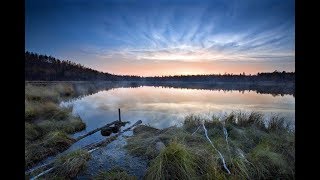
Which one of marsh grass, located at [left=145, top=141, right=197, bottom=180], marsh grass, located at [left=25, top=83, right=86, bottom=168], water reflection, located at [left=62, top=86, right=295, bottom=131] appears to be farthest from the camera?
water reflection, located at [left=62, top=86, right=295, bottom=131]

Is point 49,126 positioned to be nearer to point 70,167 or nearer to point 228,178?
point 70,167

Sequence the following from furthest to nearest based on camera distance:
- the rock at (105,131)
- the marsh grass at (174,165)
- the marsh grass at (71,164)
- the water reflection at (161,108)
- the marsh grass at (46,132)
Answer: the water reflection at (161,108)
the rock at (105,131)
the marsh grass at (46,132)
the marsh grass at (71,164)
the marsh grass at (174,165)

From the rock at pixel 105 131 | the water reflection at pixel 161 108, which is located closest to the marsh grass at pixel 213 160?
the rock at pixel 105 131

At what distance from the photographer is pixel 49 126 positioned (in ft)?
41.3

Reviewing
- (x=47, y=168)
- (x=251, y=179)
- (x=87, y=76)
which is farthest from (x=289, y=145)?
(x=87, y=76)

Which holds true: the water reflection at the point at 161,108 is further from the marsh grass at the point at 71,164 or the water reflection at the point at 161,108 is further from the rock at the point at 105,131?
the marsh grass at the point at 71,164

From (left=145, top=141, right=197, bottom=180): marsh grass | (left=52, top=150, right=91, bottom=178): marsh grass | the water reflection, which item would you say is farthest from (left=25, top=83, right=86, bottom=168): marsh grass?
(left=145, top=141, right=197, bottom=180): marsh grass

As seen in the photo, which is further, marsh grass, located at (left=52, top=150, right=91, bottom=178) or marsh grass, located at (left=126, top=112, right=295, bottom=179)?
marsh grass, located at (left=52, top=150, right=91, bottom=178)

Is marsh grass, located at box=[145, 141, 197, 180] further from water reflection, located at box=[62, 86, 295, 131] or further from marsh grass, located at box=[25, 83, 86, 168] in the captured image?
water reflection, located at box=[62, 86, 295, 131]

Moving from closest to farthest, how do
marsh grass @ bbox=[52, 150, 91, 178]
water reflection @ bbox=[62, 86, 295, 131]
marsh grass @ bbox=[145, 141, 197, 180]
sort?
marsh grass @ bbox=[145, 141, 197, 180] → marsh grass @ bbox=[52, 150, 91, 178] → water reflection @ bbox=[62, 86, 295, 131]

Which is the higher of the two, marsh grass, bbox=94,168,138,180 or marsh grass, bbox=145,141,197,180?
marsh grass, bbox=145,141,197,180

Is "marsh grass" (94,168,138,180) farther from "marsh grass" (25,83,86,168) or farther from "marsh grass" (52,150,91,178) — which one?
"marsh grass" (25,83,86,168)

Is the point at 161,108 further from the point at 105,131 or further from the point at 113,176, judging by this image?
the point at 113,176
